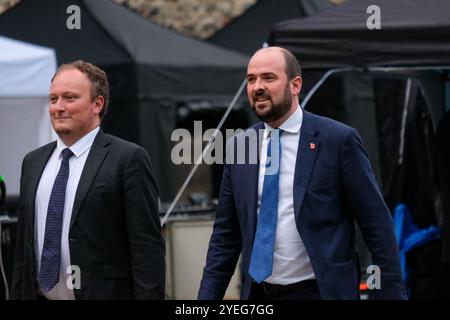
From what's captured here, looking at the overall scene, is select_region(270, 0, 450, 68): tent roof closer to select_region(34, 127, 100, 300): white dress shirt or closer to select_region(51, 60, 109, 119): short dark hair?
select_region(51, 60, 109, 119): short dark hair

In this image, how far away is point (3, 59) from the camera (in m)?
8.70

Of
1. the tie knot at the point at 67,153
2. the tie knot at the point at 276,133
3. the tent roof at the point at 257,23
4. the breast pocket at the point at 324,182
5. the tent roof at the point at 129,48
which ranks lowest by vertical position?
the breast pocket at the point at 324,182

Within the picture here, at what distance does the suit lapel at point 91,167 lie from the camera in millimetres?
4000

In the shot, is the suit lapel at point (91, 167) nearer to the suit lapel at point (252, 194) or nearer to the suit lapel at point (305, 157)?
the suit lapel at point (252, 194)

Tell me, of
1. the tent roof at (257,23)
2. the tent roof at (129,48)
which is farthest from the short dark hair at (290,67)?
the tent roof at (257,23)

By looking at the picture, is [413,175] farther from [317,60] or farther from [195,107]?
[195,107]

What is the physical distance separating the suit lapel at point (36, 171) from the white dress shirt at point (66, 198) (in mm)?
13

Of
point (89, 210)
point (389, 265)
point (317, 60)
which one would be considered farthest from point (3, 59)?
point (389, 265)

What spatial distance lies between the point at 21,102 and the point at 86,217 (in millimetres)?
5428

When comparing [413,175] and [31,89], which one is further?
[31,89]

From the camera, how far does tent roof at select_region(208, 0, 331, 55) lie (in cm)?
1388

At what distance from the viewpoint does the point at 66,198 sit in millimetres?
4055

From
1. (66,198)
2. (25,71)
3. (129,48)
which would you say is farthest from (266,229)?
(129,48)

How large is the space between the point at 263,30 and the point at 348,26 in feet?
27.4
